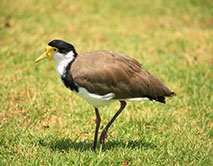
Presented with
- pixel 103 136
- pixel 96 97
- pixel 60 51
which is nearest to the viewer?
pixel 96 97

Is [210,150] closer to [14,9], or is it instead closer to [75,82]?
[75,82]

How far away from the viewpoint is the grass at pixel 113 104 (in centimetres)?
429

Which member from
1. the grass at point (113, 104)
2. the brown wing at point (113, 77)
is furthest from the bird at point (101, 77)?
the grass at point (113, 104)

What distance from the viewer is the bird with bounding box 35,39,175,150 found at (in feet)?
13.3

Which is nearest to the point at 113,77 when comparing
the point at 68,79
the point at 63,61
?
the point at 68,79

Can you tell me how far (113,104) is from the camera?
5836mm

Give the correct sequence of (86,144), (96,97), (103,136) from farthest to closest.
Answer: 1. (86,144)
2. (103,136)
3. (96,97)

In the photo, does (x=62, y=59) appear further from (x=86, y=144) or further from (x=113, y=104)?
(x=113, y=104)

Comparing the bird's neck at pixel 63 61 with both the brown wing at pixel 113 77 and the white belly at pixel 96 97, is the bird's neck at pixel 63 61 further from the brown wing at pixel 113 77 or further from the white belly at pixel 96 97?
the white belly at pixel 96 97

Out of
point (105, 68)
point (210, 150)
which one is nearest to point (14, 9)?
point (105, 68)

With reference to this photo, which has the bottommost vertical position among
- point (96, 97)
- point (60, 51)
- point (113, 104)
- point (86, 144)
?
point (86, 144)

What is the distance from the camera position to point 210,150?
A: 172 inches

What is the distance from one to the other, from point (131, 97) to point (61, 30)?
5541mm

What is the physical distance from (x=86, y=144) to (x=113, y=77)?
1.16 metres
